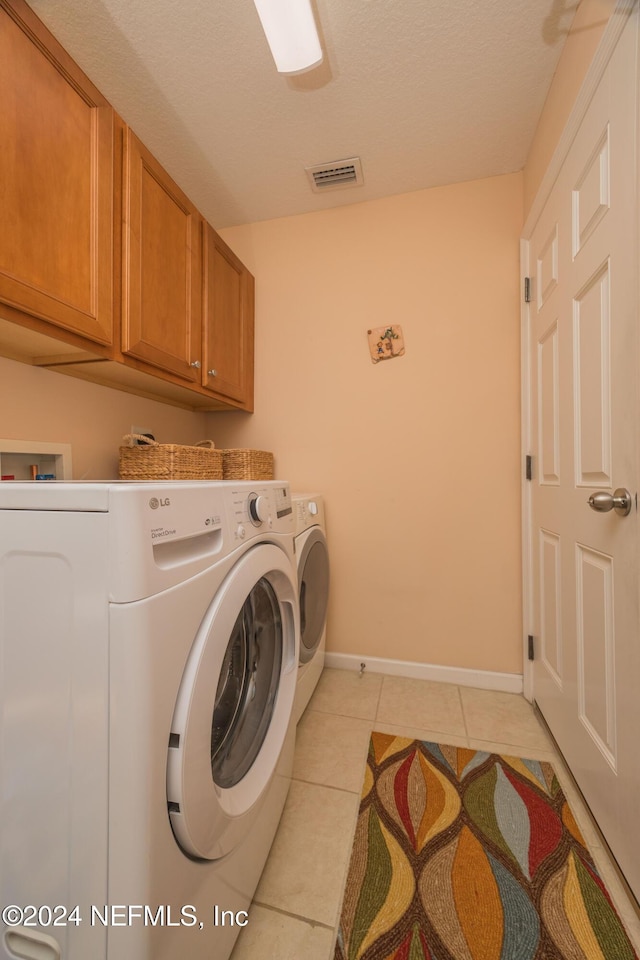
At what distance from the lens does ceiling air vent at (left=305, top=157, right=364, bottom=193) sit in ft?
5.40

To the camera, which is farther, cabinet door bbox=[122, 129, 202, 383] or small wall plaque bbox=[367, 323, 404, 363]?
small wall plaque bbox=[367, 323, 404, 363]

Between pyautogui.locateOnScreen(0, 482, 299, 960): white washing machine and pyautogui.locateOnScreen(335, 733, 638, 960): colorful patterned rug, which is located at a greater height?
pyautogui.locateOnScreen(0, 482, 299, 960): white washing machine

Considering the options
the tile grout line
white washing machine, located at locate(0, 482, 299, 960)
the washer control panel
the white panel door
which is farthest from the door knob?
the tile grout line

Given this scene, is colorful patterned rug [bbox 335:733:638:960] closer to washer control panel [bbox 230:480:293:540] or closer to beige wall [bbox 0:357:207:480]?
washer control panel [bbox 230:480:293:540]

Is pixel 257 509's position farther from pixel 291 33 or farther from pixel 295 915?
pixel 291 33

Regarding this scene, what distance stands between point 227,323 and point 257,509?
1275 mm

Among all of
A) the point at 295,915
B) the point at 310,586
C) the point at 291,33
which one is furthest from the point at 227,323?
the point at 295,915

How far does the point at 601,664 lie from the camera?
1.00 metres

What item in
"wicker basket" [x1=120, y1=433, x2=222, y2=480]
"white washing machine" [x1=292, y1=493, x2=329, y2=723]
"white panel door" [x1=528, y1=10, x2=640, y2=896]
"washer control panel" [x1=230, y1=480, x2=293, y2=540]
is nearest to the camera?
"washer control panel" [x1=230, y1=480, x2=293, y2=540]

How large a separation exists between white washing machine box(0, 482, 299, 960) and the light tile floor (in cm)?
26

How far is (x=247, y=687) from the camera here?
91cm

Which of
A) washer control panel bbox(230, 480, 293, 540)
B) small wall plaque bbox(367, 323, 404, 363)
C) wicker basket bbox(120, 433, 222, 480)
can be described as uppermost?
small wall plaque bbox(367, 323, 404, 363)

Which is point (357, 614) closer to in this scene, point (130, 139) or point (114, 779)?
point (114, 779)

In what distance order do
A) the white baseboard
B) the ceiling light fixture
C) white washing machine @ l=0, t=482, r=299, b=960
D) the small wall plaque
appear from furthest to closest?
1. the small wall plaque
2. the white baseboard
3. the ceiling light fixture
4. white washing machine @ l=0, t=482, r=299, b=960
